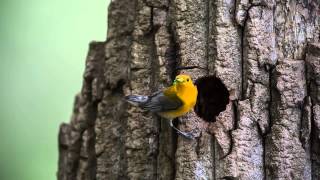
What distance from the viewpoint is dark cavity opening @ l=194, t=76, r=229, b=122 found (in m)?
2.77

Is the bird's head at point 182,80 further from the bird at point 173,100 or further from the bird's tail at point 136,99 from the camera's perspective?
the bird's tail at point 136,99

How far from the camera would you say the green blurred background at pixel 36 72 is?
189 inches

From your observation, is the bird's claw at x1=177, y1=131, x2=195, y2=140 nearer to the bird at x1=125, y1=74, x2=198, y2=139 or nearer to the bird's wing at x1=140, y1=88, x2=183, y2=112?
the bird at x1=125, y1=74, x2=198, y2=139

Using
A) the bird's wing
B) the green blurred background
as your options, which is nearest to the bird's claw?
the bird's wing

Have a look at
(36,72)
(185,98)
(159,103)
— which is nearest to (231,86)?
(185,98)

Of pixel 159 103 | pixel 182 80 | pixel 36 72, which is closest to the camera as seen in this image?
pixel 182 80

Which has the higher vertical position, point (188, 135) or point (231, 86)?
point (231, 86)

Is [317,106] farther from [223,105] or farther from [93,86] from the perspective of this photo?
[93,86]

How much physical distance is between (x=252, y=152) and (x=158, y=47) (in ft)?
2.09

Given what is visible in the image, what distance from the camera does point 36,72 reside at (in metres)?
4.94

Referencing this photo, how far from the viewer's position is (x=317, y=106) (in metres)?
2.58

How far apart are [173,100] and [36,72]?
2.55 metres

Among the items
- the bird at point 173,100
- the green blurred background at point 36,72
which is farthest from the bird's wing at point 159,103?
the green blurred background at point 36,72

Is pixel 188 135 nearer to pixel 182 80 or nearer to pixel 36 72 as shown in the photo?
pixel 182 80
